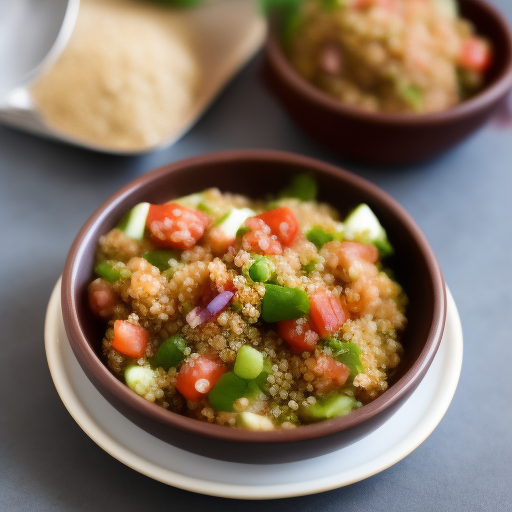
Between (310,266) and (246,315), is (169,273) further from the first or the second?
(310,266)

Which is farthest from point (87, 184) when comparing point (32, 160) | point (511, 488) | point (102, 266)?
point (511, 488)

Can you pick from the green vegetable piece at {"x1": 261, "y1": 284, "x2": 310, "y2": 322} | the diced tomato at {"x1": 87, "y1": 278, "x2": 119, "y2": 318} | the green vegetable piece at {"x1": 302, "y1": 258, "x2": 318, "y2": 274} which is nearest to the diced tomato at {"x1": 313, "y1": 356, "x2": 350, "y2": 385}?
the green vegetable piece at {"x1": 261, "y1": 284, "x2": 310, "y2": 322}

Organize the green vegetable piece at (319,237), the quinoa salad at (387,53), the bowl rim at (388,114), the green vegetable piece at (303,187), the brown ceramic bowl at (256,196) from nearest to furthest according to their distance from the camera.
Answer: the brown ceramic bowl at (256,196) → the green vegetable piece at (319,237) → the green vegetable piece at (303,187) → the bowl rim at (388,114) → the quinoa salad at (387,53)

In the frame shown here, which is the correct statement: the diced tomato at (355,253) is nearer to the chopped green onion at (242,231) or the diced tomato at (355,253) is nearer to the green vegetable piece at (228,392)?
the chopped green onion at (242,231)

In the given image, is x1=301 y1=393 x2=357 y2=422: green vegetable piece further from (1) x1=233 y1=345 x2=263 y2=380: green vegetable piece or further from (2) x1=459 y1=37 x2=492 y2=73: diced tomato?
(2) x1=459 y1=37 x2=492 y2=73: diced tomato

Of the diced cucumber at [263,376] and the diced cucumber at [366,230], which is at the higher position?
the diced cucumber at [366,230]

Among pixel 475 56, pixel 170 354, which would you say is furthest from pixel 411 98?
pixel 170 354

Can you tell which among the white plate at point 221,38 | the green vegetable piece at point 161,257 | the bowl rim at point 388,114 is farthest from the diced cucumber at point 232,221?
the white plate at point 221,38
